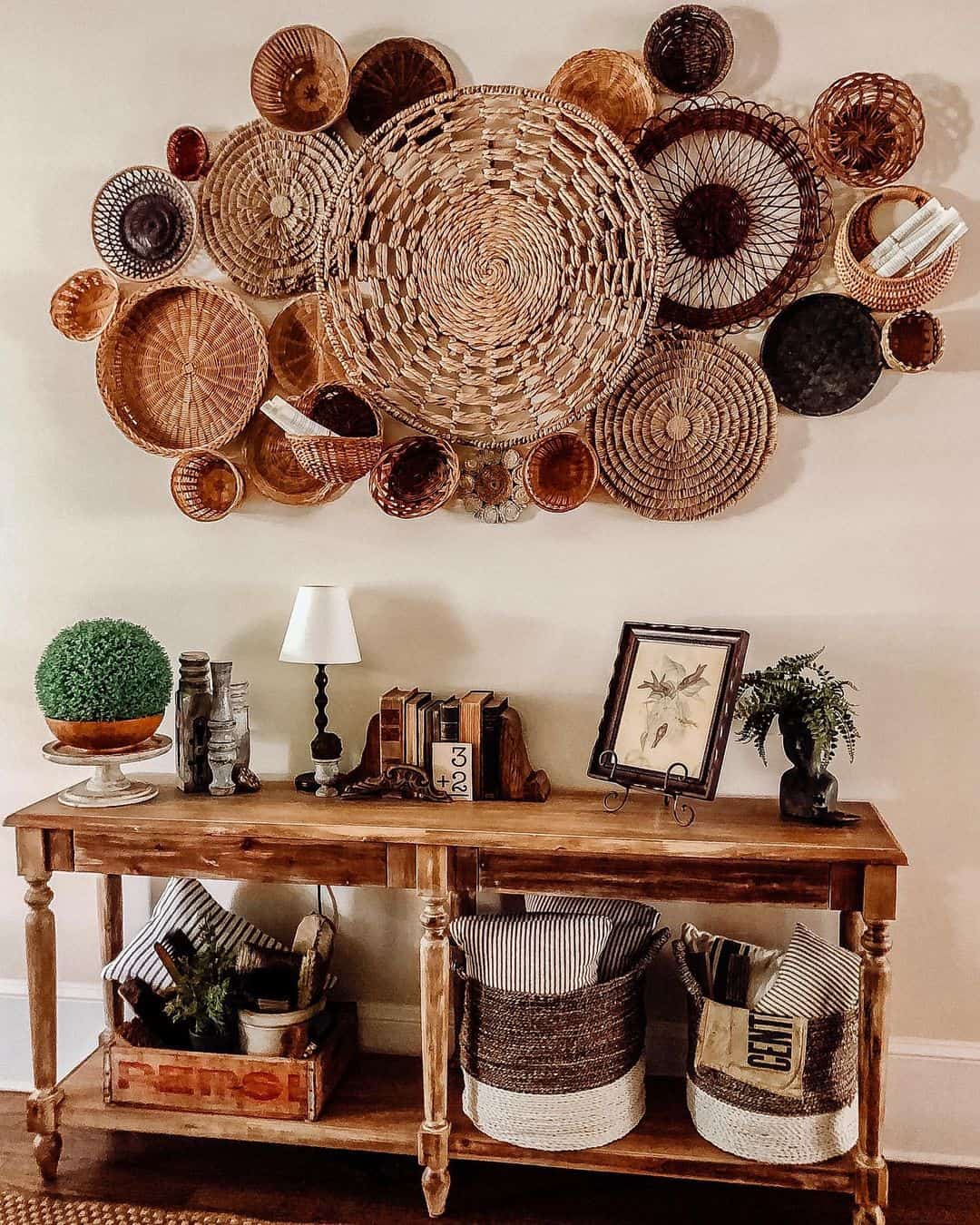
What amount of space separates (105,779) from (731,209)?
71.6 inches

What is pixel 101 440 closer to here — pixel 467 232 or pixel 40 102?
pixel 40 102

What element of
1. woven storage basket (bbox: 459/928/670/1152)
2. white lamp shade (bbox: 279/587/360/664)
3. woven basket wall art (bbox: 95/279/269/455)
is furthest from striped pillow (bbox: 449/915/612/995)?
woven basket wall art (bbox: 95/279/269/455)

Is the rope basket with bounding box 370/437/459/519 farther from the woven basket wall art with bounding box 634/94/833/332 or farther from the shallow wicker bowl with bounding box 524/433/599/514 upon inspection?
the woven basket wall art with bounding box 634/94/833/332

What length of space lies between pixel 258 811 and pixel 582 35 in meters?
1.81

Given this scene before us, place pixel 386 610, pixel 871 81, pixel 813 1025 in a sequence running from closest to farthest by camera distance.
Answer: pixel 813 1025, pixel 871 81, pixel 386 610

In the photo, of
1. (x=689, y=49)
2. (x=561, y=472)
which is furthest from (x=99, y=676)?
(x=689, y=49)

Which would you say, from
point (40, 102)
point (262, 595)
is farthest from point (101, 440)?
point (40, 102)

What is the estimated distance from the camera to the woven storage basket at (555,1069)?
82.9 inches

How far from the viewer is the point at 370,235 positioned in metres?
2.39

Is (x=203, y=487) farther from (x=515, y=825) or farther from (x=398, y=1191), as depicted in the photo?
(x=398, y=1191)

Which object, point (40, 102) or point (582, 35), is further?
point (40, 102)

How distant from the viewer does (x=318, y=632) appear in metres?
2.33

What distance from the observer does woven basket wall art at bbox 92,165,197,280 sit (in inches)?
98.2

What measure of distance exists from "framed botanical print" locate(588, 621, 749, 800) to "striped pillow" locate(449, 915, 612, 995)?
31 cm
